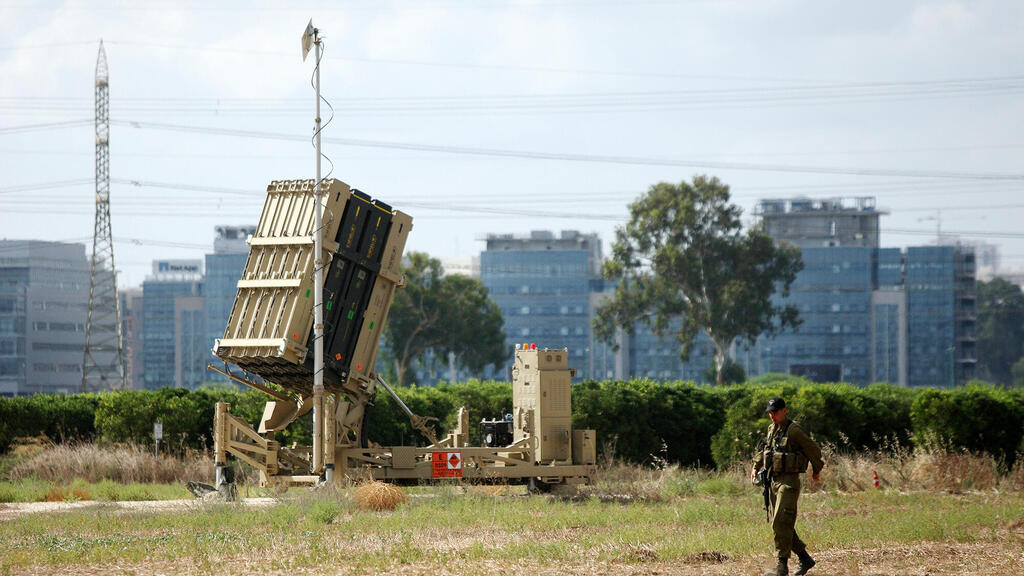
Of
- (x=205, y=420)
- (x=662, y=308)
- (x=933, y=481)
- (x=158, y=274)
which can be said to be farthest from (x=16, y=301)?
(x=933, y=481)

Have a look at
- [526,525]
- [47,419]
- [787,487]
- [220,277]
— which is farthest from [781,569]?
[220,277]

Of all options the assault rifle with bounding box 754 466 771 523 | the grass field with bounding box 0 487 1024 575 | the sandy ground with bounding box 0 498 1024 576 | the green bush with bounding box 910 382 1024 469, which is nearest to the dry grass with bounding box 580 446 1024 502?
the green bush with bounding box 910 382 1024 469

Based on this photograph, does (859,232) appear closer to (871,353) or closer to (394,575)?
(871,353)

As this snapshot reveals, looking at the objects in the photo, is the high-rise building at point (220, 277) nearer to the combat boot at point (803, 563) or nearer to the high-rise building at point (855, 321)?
the high-rise building at point (855, 321)

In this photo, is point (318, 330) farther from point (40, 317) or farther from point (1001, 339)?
point (1001, 339)

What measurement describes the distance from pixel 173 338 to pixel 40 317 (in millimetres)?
35548

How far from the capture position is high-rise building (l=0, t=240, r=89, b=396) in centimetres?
11338

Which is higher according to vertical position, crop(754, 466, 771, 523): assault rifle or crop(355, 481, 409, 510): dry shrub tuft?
crop(754, 466, 771, 523): assault rifle

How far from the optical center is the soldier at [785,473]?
40.1 feet

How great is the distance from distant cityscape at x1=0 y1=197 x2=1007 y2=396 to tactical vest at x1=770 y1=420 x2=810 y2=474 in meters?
106

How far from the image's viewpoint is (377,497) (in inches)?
719

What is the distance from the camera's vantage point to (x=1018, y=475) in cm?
2262

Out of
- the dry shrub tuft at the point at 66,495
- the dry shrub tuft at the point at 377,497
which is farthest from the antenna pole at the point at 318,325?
the dry shrub tuft at the point at 66,495

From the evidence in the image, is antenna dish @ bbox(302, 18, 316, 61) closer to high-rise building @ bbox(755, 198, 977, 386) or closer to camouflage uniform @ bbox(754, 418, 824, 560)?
camouflage uniform @ bbox(754, 418, 824, 560)
